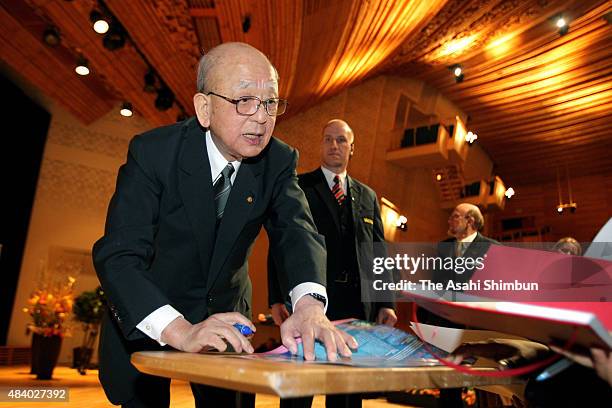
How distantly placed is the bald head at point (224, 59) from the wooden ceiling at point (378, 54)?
3.92 meters

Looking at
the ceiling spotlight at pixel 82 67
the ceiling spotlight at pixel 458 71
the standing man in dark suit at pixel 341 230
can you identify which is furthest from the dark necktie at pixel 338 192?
the ceiling spotlight at pixel 458 71

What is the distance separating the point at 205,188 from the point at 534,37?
10.2 meters

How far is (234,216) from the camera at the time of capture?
125 cm

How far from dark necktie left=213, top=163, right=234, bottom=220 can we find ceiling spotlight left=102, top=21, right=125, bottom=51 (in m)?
4.99

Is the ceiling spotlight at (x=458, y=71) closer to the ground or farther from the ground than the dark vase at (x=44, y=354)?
farther from the ground

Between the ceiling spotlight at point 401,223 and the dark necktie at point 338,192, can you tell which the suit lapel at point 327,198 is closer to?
the dark necktie at point 338,192

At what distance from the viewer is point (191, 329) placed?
0.93m

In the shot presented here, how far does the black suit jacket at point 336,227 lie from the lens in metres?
2.67

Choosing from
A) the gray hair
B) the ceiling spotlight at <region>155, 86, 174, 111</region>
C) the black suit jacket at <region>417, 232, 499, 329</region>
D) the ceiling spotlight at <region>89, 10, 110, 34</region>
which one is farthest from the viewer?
the ceiling spotlight at <region>155, 86, 174, 111</region>

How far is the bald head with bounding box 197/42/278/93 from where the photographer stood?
123 centimetres

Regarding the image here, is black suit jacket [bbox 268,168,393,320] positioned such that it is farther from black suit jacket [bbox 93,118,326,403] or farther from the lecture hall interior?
black suit jacket [bbox 93,118,326,403]

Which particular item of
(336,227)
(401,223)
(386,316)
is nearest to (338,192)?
(336,227)

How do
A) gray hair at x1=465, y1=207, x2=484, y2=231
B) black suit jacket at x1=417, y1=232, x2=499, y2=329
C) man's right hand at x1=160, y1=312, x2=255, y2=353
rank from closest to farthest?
man's right hand at x1=160, y1=312, x2=255, y2=353, black suit jacket at x1=417, y1=232, x2=499, y2=329, gray hair at x1=465, y1=207, x2=484, y2=231

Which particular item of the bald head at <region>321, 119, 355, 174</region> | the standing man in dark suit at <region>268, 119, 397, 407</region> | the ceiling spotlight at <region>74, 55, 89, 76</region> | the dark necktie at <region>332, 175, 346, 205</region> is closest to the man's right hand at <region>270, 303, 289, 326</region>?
the standing man in dark suit at <region>268, 119, 397, 407</region>
